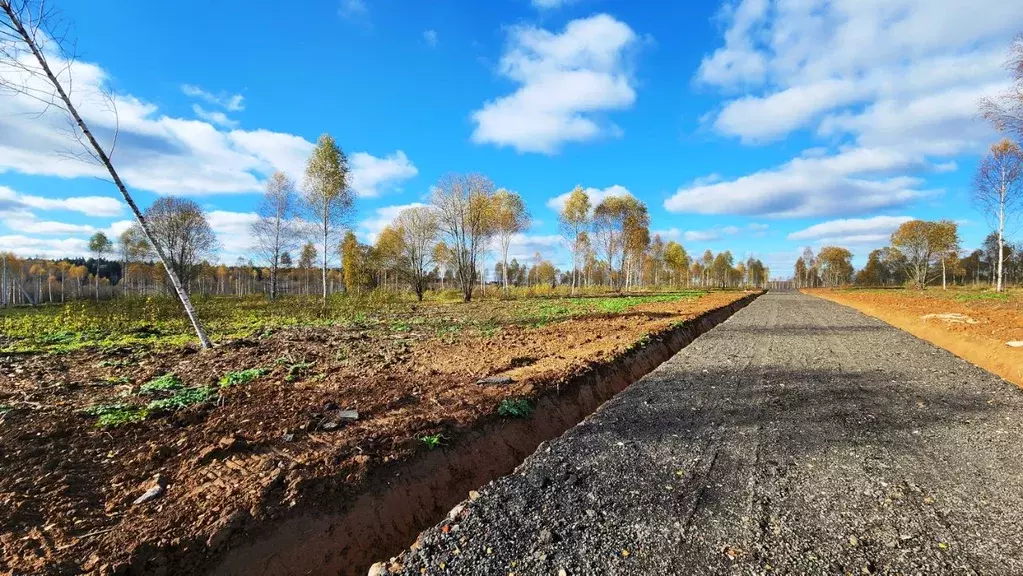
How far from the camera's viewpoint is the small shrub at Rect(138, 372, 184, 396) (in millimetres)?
6469

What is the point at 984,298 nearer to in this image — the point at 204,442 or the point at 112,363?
the point at 204,442

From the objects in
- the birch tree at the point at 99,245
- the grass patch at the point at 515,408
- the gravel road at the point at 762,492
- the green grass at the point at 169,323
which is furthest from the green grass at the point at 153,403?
the birch tree at the point at 99,245

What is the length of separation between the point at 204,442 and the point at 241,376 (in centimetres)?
315

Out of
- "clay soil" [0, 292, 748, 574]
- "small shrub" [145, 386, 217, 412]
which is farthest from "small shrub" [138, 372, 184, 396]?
"small shrub" [145, 386, 217, 412]

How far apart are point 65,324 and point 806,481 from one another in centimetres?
2222

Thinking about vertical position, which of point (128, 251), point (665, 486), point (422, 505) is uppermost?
point (128, 251)

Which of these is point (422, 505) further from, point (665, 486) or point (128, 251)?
point (128, 251)

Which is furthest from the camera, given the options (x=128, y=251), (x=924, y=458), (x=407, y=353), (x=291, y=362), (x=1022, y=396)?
(x=128, y=251)

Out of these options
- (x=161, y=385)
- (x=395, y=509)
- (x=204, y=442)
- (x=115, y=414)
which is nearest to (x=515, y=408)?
(x=395, y=509)

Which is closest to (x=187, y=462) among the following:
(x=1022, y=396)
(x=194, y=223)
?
(x=1022, y=396)

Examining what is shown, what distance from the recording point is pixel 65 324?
15.6 meters

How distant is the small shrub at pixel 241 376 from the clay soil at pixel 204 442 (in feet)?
0.47

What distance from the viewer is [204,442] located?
4.63 metres

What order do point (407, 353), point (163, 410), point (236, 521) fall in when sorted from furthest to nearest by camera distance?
point (407, 353)
point (163, 410)
point (236, 521)
